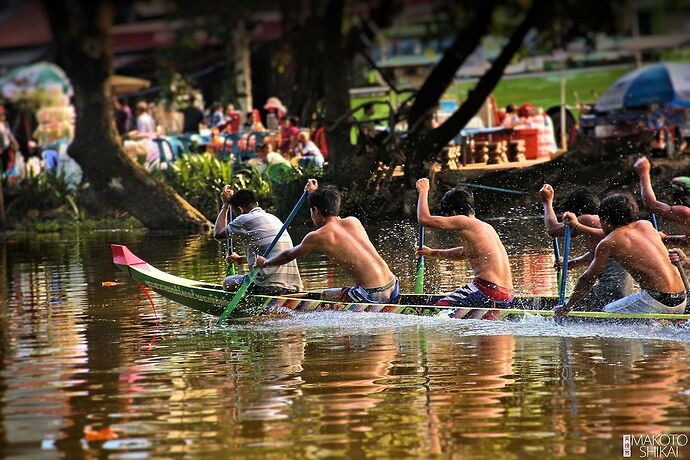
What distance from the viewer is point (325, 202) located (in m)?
10.8

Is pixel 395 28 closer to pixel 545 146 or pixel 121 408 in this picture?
pixel 545 146

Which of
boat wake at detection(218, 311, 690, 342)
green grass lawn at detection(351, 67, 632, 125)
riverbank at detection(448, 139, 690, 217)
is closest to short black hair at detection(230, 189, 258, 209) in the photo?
boat wake at detection(218, 311, 690, 342)

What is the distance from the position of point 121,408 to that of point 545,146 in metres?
19.1

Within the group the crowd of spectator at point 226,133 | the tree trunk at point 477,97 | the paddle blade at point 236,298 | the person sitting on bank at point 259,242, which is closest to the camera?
the paddle blade at point 236,298

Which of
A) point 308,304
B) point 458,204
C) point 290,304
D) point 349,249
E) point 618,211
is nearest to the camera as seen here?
point 618,211

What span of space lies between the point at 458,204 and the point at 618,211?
1747mm

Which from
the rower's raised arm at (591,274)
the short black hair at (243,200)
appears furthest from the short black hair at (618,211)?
the short black hair at (243,200)

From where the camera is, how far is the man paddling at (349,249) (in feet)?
35.4

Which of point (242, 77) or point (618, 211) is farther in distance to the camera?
point (242, 77)

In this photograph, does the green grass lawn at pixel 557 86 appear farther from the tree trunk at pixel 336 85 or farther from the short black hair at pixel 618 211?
the short black hair at pixel 618 211

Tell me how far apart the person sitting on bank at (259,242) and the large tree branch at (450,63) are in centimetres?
1001

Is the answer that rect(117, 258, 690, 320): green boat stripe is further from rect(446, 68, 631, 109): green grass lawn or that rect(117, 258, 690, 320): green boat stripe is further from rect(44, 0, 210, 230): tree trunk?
rect(446, 68, 631, 109): green grass lawn

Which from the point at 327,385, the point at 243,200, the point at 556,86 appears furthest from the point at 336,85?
the point at 327,385

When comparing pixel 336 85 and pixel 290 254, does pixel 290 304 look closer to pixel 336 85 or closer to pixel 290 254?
pixel 290 254
